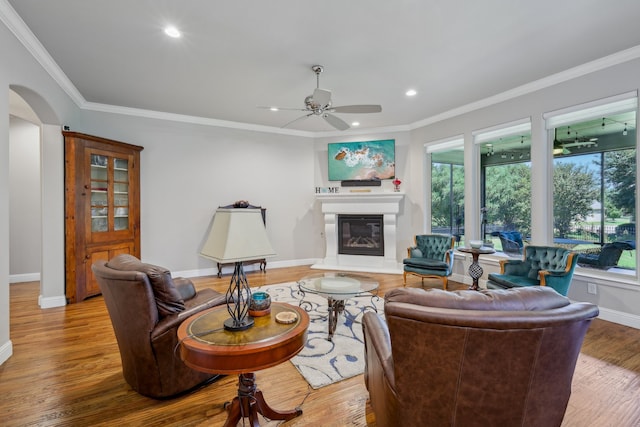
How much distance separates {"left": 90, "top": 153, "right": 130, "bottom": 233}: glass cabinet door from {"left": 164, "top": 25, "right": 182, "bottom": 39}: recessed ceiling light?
7.94 ft

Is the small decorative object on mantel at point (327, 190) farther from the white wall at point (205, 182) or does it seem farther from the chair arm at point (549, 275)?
the chair arm at point (549, 275)

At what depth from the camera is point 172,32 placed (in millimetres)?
2809

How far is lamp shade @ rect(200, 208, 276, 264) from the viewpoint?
153 cm

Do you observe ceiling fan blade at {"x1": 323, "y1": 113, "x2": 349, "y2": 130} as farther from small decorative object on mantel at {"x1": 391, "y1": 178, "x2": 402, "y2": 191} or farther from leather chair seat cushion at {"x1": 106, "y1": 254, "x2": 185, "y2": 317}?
leather chair seat cushion at {"x1": 106, "y1": 254, "x2": 185, "y2": 317}

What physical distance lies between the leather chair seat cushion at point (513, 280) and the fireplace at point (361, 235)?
249 centimetres

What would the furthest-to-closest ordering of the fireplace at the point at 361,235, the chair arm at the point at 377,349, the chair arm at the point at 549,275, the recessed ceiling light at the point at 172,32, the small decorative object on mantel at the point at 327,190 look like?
the small decorative object on mantel at the point at 327,190, the fireplace at the point at 361,235, the chair arm at the point at 549,275, the recessed ceiling light at the point at 172,32, the chair arm at the point at 377,349

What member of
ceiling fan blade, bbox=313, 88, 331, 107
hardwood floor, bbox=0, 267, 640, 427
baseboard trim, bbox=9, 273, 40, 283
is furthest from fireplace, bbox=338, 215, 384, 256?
baseboard trim, bbox=9, 273, 40, 283

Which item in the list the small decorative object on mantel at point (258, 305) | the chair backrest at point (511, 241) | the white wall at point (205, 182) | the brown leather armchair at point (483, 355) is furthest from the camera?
the white wall at point (205, 182)

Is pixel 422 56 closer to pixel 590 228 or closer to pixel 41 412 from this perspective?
pixel 590 228

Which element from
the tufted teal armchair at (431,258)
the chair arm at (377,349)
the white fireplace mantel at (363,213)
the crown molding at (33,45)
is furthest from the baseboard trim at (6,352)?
the tufted teal armchair at (431,258)

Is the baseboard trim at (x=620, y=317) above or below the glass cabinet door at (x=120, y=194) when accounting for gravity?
below

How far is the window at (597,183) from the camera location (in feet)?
11.4

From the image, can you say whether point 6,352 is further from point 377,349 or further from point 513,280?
point 513,280

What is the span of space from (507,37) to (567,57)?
1.05 metres
